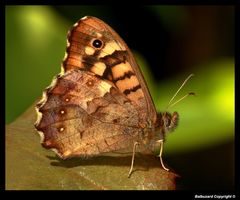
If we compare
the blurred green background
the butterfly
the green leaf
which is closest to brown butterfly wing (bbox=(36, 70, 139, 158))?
the butterfly

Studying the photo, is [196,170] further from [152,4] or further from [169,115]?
[152,4]

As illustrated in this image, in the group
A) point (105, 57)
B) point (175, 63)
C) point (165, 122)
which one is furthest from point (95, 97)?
point (175, 63)

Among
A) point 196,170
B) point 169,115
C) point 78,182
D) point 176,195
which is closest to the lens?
point 78,182

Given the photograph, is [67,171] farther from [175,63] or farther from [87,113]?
[175,63]

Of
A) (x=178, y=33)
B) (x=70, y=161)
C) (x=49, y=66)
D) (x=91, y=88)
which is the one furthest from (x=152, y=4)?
(x=70, y=161)

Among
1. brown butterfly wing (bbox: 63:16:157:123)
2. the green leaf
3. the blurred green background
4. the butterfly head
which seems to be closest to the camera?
the green leaf

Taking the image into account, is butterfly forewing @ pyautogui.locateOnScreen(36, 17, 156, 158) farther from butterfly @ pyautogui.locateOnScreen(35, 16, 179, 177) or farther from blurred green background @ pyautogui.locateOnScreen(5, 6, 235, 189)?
blurred green background @ pyautogui.locateOnScreen(5, 6, 235, 189)

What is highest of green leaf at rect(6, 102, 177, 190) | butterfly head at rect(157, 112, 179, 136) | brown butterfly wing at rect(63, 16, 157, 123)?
brown butterfly wing at rect(63, 16, 157, 123)
